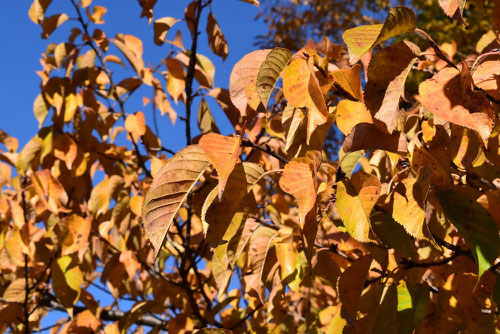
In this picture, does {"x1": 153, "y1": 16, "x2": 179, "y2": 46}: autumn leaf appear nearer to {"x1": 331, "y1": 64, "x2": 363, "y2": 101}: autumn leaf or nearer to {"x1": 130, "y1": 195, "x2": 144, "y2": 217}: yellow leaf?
{"x1": 130, "y1": 195, "x2": 144, "y2": 217}: yellow leaf

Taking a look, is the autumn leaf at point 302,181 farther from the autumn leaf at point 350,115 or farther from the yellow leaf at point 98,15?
the yellow leaf at point 98,15

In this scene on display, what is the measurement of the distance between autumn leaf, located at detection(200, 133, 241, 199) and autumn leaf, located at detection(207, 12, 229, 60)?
43.5 inches

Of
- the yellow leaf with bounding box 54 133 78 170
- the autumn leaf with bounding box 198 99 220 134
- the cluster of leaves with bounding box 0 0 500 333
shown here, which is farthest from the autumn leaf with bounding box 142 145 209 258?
the yellow leaf with bounding box 54 133 78 170

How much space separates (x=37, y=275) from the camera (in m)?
2.31

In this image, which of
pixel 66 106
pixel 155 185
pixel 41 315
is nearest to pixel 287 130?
pixel 155 185

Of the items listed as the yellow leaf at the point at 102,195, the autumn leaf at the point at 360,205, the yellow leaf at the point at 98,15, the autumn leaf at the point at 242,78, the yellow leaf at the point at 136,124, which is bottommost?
the autumn leaf at the point at 360,205

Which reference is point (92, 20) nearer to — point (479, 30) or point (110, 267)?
point (110, 267)

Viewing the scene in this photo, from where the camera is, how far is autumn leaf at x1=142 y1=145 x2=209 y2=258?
0.86 metres

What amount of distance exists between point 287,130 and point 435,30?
7.36 metres

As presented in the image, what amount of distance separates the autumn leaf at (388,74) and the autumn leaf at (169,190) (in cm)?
32

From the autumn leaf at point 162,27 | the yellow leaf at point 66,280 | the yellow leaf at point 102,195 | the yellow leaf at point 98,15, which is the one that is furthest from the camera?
the yellow leaf at point 98,15

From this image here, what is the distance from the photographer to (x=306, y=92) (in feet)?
2.99

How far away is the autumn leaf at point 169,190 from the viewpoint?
86cm

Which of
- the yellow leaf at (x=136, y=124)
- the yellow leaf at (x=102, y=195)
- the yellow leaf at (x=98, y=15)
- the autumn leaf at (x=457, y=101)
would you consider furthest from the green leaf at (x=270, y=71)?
the yellow leaf at (x=98, y=15)
